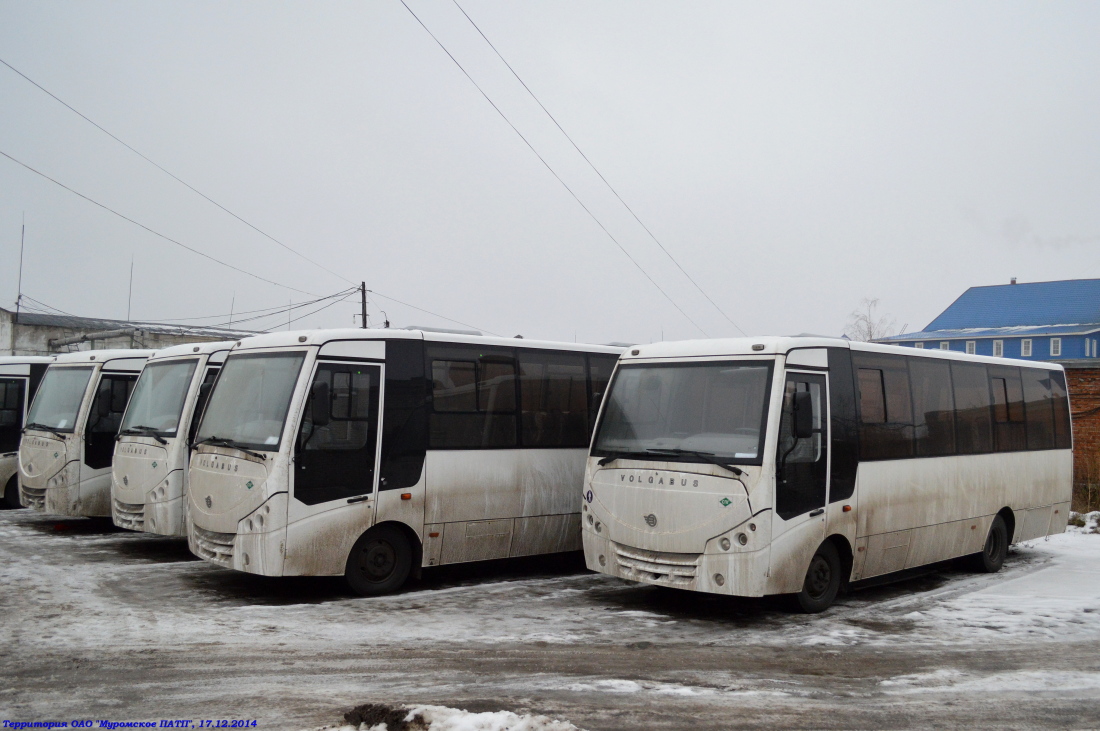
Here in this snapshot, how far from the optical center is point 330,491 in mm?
9844

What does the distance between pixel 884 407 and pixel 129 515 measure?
9947 mm

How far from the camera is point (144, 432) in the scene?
505 inches

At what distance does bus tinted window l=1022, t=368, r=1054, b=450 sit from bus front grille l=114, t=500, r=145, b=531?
12.6m

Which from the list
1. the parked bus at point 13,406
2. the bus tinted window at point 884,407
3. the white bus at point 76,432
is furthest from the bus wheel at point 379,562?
the parked bus at point 13,406

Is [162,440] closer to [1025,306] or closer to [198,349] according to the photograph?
[198,349]

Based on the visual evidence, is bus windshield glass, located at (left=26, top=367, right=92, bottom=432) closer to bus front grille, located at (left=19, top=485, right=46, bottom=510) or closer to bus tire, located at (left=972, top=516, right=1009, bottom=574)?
bus front grille, located at (left=19, top=485, right=46, bottom=510)

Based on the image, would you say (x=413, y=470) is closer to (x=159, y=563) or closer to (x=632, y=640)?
(x=632, y=640)

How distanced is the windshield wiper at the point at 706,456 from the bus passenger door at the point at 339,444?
3104 mm

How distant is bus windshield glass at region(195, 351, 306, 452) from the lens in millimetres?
9852

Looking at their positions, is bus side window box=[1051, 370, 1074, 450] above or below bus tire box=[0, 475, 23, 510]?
A: above

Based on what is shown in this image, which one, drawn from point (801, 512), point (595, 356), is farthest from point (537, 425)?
point (801, 512)

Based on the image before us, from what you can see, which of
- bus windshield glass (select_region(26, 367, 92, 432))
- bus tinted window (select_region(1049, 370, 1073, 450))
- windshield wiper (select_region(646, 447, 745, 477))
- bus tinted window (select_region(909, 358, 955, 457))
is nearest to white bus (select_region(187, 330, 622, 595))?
windshield wiper (select_region(646, 447, 745, 477))

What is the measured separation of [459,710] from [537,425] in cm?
632

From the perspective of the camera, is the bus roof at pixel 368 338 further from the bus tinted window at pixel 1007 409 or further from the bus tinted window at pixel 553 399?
the bus tinted window at pixel 1007 409
